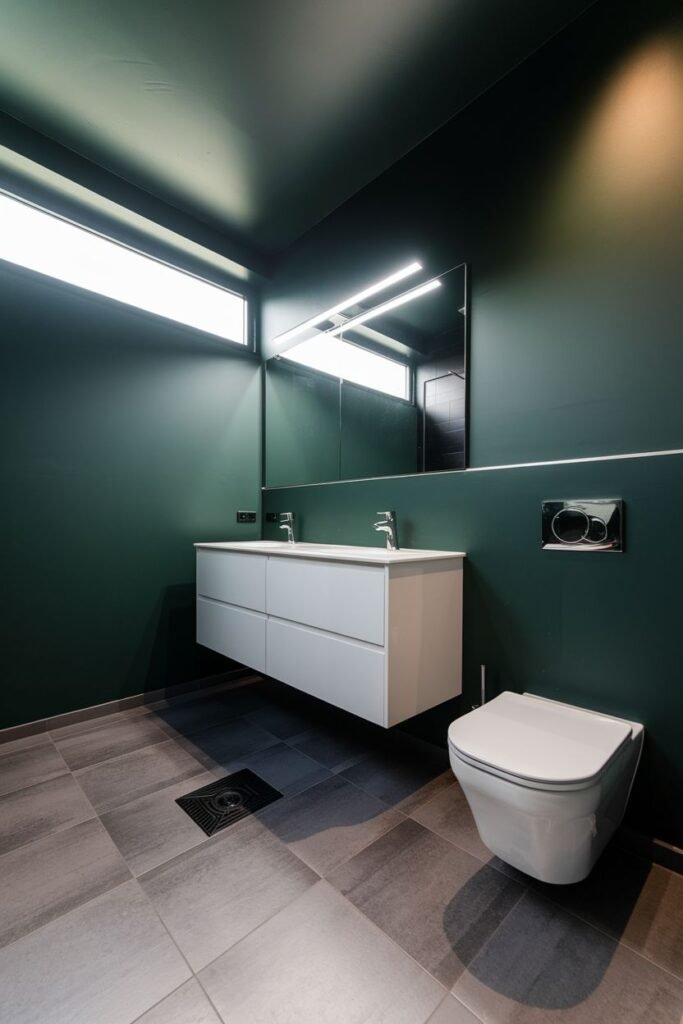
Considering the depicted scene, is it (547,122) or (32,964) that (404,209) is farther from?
(32,964)

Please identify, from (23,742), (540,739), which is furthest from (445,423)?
(23,742)

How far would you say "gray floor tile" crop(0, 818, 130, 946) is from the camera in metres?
1.13

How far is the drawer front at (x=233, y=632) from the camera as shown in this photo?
208 centimetres

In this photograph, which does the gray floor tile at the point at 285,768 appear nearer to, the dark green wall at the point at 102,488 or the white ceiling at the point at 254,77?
the dark green wall at the point at 102,488

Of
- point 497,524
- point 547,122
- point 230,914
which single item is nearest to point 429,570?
point 497,524

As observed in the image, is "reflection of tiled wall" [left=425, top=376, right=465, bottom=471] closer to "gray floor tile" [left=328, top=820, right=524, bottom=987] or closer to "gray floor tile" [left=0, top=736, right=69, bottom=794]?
"gray floor tile" [left=328, top=820, right=524, bottom=987]

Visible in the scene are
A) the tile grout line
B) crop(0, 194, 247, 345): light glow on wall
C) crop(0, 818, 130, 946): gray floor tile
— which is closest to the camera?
crop(0, 818, 130, 946): gray floor tile

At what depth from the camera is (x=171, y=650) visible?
2533 mm

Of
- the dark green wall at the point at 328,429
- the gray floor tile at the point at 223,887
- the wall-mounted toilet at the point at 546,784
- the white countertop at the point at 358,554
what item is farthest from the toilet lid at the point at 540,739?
the dark green wall at the point at 328,429

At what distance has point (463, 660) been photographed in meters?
1.79

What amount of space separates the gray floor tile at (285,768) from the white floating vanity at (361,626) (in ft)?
1.09

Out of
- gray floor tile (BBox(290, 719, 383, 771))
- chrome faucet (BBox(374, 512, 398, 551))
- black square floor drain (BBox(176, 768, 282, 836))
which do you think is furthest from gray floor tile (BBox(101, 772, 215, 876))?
chrome faucet (BBox(374, 512, 398, 551))

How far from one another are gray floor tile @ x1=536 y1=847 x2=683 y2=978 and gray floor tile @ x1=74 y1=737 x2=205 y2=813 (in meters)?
1.36

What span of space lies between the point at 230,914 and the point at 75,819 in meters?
0.73
